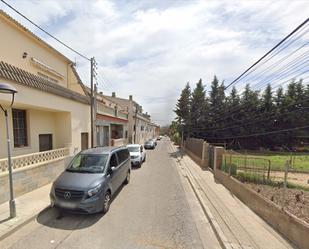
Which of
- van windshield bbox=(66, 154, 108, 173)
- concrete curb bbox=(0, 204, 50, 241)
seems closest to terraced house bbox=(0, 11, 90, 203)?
concrete curb bbox=(0, 204, 50, 241)

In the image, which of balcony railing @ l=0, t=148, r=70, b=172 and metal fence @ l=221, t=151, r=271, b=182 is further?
metal fence @ l=221, t=151, r=271, b=182

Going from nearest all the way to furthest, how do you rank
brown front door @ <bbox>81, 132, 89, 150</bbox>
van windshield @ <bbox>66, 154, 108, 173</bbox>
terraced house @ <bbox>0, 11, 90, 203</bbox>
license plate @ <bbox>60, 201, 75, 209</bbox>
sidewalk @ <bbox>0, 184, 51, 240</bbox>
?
sidewalk @ <bbox>0, 184, 51, 240</bbox>
license plate @ <bbox>60, 201, 75, 209</bbox>
van windshield @ <bbox>66, 154, 108, 173</bbox>
terraced house @ <bbox>0, 11, 90, 203</bbox>
brown front door @ <bbox>81, 132, 89, 150</bbox>

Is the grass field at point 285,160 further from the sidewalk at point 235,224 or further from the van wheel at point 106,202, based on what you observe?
the van wheel at point 106,202

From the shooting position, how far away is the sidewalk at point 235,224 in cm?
491

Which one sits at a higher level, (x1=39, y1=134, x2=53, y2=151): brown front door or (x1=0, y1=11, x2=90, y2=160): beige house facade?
(x1=0, y1=11, x2=90, y2=160): beige house facade

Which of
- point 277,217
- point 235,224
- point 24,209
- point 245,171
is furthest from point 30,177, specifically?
point 245,171

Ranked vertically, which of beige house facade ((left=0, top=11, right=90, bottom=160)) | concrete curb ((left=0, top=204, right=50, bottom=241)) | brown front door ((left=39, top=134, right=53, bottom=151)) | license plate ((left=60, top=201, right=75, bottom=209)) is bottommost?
concrete curb ((left=0, top=204, right=50, bottom=241))

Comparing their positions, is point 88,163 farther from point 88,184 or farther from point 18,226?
point 18,226

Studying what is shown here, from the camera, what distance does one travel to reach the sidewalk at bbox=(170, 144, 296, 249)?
4914mm

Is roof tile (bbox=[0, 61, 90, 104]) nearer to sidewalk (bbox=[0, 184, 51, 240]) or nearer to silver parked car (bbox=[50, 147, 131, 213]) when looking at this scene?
silver parked car (bbox=[50, 147, 131, 213])

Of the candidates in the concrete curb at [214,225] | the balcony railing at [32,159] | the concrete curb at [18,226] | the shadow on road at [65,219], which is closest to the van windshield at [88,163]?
the shadow on road at [65,219]

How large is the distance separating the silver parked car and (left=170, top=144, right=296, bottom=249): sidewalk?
10.8 ft

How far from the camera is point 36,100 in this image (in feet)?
29.0

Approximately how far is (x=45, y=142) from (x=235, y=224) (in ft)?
34.2
